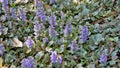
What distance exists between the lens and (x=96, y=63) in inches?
151

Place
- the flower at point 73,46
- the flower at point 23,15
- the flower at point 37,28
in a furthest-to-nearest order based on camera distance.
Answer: the flower at point 23,15 → the flower at point 37,28 → the flower at point 73,46

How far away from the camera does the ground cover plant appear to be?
12.6ft

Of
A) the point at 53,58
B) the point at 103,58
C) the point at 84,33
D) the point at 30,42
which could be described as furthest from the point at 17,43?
the point at 103,58

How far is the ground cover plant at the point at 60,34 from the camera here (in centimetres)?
385

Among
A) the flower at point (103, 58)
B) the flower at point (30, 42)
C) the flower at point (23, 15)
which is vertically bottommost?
the flower at point (103, 58)

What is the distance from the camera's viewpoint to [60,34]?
13.8 feet

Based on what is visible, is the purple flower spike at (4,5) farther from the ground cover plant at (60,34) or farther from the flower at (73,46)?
the flower at (73,46)

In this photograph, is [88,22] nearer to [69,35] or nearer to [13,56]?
[69,35]

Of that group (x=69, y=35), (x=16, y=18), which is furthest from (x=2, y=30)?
(x=69, y=35)

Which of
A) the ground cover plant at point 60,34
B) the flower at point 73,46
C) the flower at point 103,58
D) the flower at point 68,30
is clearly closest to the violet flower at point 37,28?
the ground cover plant at point 60,34

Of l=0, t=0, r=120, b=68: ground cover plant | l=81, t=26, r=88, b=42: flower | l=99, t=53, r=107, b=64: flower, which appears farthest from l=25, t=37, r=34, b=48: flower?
l=99, t=53, r=107, b=64: flower

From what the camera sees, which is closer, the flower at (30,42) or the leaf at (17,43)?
the flower at (30,42)

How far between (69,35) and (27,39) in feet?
1.82

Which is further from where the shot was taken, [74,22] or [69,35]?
[74,22]
